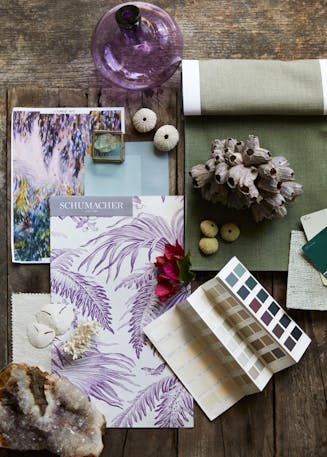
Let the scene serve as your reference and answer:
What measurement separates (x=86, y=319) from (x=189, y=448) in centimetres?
29

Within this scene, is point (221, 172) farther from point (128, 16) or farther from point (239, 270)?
point (128, 16)

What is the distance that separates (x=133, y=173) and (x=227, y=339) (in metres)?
0.33

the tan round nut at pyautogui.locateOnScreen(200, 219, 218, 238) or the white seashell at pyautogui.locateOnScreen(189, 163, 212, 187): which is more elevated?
the white seashell at pyautogui.locateOnScreen(189, 163, 212, 187)

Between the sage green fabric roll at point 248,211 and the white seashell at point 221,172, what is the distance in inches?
3.9

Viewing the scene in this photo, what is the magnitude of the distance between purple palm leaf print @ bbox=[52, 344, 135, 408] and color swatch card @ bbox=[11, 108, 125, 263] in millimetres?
230

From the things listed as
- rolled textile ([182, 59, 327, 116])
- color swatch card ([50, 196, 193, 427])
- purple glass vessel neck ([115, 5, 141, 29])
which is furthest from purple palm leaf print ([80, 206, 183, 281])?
purple glass vessel neck ([115, 5, 141, 29])

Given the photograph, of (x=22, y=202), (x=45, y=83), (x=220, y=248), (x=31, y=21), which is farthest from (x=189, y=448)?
(x=31, y=21)

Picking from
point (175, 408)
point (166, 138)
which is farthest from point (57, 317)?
point (166, 138)

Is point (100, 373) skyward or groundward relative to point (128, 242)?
groundward

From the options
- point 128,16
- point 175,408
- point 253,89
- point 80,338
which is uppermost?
point 128,16

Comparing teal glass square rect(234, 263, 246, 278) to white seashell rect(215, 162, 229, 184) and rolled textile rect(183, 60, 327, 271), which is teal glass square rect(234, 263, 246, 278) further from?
white seashell rect(215, 162, 229, 184)

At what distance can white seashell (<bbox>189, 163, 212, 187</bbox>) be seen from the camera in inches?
34.8

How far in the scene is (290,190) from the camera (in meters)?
0.87

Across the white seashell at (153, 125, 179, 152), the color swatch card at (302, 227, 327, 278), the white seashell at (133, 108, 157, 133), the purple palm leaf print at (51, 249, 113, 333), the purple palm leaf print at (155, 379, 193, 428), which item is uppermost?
the white seashell at (133, 108, 157, 133)
